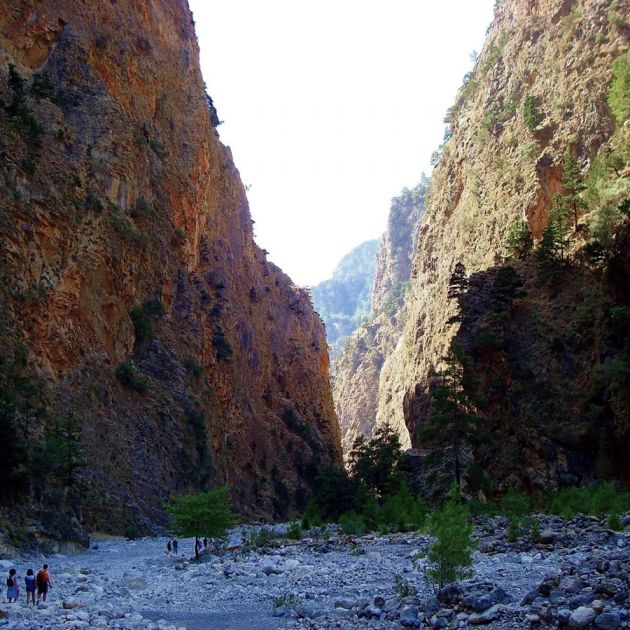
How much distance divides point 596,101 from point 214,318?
32594mm

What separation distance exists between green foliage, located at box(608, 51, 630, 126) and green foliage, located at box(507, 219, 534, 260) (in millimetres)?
8490

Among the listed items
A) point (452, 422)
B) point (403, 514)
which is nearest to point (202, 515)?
point (403, 514)

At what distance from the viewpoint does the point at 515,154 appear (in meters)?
52.4

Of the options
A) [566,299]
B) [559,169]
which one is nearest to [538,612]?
[566,299]

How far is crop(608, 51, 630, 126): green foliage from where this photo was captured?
41281 millimetres

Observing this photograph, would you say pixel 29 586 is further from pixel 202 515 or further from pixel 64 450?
pixel 64 450

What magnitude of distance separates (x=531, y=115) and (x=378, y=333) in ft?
267

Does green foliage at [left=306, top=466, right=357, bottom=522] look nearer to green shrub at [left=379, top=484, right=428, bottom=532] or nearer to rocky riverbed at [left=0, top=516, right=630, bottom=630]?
green shrub at [left=379, top=484, right=428, bottom=532]

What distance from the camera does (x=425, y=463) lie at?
33969mm

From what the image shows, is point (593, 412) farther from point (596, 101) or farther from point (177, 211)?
point (177, 211)

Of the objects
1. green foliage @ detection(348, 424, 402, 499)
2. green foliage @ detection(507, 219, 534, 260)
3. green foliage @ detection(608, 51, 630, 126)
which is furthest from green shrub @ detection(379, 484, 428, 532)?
green foliage @ detection(608, 51, 630, 126)

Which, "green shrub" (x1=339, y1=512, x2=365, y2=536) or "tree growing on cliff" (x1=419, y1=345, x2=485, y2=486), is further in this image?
"tree growing on cliff" (x1=419, y1=345, x2=485, y2=486)

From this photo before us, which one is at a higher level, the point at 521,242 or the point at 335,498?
the point at 521,242

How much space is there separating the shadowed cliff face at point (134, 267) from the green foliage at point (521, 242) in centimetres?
2314
